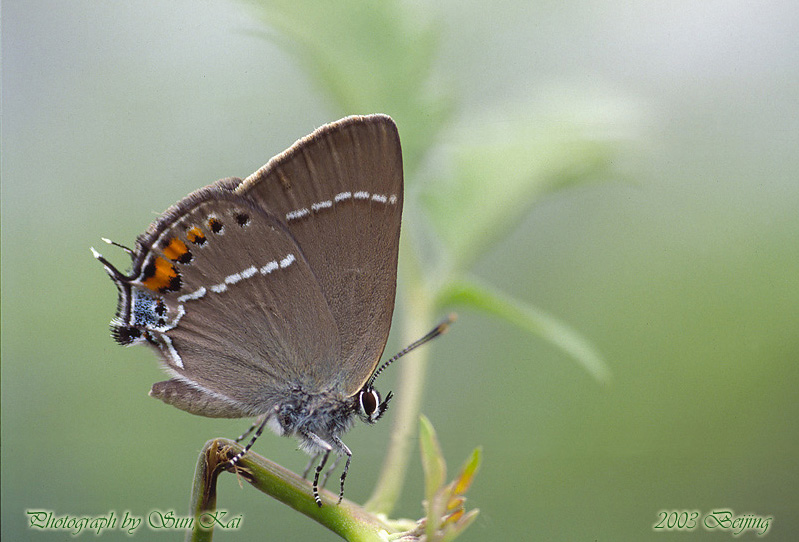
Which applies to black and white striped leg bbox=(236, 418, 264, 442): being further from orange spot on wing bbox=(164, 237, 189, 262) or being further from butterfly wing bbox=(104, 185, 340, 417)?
orange spot on wing bbox=(164, 237, 189, 262)

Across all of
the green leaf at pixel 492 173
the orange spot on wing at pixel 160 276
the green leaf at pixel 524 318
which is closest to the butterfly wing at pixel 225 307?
the orange spot on wing at pixel 160 276

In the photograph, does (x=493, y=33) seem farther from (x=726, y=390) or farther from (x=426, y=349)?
(x=426, y=349)

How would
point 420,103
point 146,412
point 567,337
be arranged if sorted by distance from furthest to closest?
point 146,412 < point 420,103 < point 567,337

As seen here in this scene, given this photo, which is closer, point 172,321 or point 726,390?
point 172,321

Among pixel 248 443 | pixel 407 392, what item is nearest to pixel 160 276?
pixel 248 443

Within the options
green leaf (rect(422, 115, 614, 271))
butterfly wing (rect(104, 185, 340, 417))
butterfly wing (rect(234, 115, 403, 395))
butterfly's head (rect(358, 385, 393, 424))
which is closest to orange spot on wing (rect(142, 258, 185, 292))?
butterfly wing (rect(104, 185, 340, 417))

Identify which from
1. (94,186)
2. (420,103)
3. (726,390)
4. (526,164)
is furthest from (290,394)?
(726,390)

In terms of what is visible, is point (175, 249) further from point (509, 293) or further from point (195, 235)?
point (509, 293)

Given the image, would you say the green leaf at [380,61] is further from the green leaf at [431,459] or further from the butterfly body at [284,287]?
the green leaf at [431,459]
